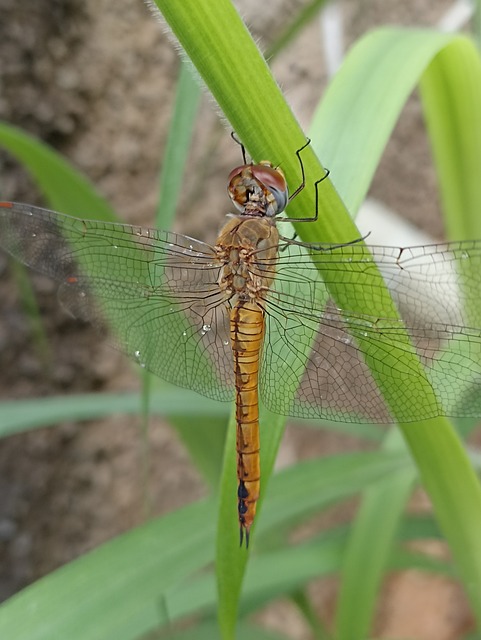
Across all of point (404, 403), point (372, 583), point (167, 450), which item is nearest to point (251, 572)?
point (372, 583)

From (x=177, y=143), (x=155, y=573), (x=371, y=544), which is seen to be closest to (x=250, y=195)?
(x=177, y=143)

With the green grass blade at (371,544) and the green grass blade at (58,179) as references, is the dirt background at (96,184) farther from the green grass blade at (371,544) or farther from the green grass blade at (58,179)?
the green grass blade at (371,544)

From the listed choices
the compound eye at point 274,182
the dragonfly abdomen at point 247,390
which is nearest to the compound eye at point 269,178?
the compound eye at point 274,182

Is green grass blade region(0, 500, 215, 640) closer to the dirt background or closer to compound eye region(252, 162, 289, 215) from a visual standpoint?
compound eye region(252, 162, 289, 215)

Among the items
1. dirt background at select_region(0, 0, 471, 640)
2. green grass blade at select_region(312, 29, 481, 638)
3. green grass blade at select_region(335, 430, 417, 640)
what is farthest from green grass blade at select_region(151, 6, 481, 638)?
dirt background at select_region(0, 0, 471, 640)

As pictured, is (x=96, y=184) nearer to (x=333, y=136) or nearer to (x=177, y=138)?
(x=177, y=138)

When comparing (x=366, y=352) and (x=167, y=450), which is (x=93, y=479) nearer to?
(x=167, y=450)

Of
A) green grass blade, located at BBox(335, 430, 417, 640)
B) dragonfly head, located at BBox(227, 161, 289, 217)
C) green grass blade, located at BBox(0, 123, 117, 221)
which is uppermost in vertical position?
green grass blade, located at BBox(0, 123, 117, 221)

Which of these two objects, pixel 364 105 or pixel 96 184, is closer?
pixel 364 105
